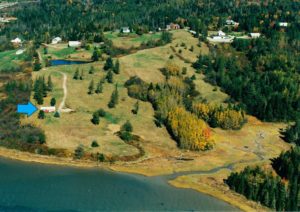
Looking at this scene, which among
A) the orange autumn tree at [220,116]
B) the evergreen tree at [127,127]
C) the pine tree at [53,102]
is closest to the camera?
the evergreen tree at [127,127]

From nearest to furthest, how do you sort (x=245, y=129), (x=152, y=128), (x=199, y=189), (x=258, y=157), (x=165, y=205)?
(x=165, y=205)
(x=199, y=189)
(x=258, y=157)
(x=152, y=128)
(x=245, y=129)

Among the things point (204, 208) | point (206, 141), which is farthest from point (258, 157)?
point (204, 208)

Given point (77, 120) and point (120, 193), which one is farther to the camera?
point (77, 120)

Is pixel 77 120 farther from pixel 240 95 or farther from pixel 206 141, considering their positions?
pixel 240 95

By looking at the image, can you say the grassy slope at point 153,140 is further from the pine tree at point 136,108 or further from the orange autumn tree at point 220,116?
the orange autumn tree at point 220,116

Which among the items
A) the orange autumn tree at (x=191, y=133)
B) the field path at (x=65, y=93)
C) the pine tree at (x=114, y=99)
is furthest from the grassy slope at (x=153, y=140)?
the orange autumn tree at (x=191, y=133)

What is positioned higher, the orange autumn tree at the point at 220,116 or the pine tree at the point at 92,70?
the pine tree at the point at 92,70

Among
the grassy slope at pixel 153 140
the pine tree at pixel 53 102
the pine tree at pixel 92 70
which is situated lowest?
the grassy slope at pixel 153 140
